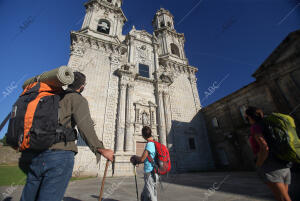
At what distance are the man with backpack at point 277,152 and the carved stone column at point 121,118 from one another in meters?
10.4

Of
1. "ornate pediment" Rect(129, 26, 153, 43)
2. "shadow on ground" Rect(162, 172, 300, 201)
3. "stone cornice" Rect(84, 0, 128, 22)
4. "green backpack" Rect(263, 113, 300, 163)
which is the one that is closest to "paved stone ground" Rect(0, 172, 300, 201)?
"shadow on ground" Rect(162, 172, 300, 201)

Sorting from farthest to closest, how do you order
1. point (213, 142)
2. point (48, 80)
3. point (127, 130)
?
point (213, 142) → point (127, 130) → point (48, 80)

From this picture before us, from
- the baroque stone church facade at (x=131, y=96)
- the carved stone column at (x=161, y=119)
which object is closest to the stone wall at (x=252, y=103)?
the baroque stone church facade at (x=131, y=96)

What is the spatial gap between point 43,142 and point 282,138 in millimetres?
2947

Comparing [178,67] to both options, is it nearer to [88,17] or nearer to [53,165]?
[88,17]

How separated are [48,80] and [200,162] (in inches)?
600

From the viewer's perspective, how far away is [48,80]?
1551 millimetres

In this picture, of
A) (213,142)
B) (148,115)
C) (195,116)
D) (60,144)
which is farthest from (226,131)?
(60,144)

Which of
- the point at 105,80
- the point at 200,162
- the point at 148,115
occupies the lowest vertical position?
the point at 200,162

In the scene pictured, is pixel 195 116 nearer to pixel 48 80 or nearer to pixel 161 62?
pixel 161 62

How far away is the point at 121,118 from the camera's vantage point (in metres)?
12.2

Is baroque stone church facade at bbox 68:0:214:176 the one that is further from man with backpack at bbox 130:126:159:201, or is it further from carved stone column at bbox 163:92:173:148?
man with backpack at bbox 130:126:159:201

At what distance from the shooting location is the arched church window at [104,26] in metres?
17.7

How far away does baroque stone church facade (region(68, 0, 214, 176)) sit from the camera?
453 inches
